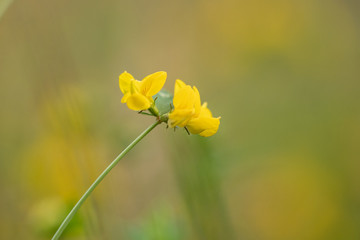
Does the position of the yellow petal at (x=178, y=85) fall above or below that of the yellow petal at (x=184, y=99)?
above

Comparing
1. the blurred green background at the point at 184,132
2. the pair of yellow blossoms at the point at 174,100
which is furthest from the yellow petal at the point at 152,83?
the blurred green background at the point at 184,132

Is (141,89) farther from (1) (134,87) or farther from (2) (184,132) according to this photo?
(2) (184,132)

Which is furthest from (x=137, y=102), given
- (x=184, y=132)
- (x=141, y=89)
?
(x=184, y=132)

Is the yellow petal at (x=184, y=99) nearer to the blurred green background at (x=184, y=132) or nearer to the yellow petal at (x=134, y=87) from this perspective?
the yellow petal at (x=134, y=87)

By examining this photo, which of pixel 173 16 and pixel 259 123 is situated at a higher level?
pixel 173 16

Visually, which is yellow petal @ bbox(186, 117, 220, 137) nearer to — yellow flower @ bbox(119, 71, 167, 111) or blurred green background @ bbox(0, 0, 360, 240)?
yellow flower @ bbox(119, 71, 167, 111)

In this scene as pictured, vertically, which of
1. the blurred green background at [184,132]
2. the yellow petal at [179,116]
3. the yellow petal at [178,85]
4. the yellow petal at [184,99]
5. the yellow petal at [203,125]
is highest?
the blurred green background at [184,132]

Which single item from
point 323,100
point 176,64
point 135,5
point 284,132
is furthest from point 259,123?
point 135,5

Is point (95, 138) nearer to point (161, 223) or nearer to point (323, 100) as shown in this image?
point (161, 223)
